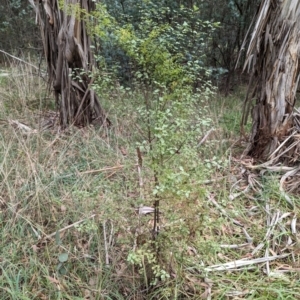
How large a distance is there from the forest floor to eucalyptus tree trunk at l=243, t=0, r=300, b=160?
243 millimetres

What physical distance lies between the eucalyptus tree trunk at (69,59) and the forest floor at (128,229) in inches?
15.9

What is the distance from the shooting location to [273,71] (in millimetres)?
2289

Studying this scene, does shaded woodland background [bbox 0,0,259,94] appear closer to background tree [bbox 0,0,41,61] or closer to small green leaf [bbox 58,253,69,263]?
background tree [bbox 0,0,41,61]

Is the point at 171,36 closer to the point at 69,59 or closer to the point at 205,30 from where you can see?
the point at 69,59

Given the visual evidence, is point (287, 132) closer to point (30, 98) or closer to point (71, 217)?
point (71, 217)

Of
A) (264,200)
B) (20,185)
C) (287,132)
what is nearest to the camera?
(20,185)

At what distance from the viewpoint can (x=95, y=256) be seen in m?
1.69

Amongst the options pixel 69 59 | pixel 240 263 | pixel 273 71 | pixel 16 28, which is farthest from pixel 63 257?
pixel 16 28

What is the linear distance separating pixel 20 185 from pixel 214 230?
114 cm

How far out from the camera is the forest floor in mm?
1462

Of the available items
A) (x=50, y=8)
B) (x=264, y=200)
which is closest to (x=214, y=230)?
(x=264, y=200)

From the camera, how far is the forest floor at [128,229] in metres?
1.46

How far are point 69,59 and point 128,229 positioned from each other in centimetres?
153

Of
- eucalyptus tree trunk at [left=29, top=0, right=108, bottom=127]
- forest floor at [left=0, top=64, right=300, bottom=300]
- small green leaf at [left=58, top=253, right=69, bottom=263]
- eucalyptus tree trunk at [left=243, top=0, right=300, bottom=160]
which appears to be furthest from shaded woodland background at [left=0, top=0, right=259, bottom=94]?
small green leaf at [left=58, top=253, right=69, bottom=263]
